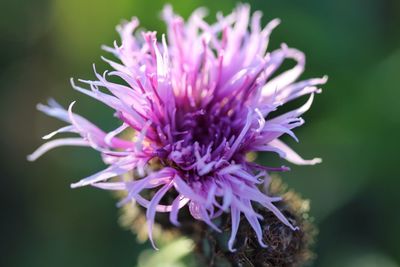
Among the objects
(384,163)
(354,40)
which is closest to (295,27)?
(354,40)

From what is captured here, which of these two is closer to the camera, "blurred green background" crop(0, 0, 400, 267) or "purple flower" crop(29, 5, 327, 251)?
"purple flower" crop(29, 5, 327, 251)

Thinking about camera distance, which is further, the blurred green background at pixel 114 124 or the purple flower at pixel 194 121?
the blurred green background at pixel 114 124

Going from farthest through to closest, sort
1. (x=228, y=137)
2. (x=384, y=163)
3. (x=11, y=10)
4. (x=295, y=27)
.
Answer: (x=11, y=10)
(x=295, y=27)
(x=384, y=163)
(x=228, y=137)

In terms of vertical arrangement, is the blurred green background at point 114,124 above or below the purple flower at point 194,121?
below

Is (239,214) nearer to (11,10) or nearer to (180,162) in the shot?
(180,162)
